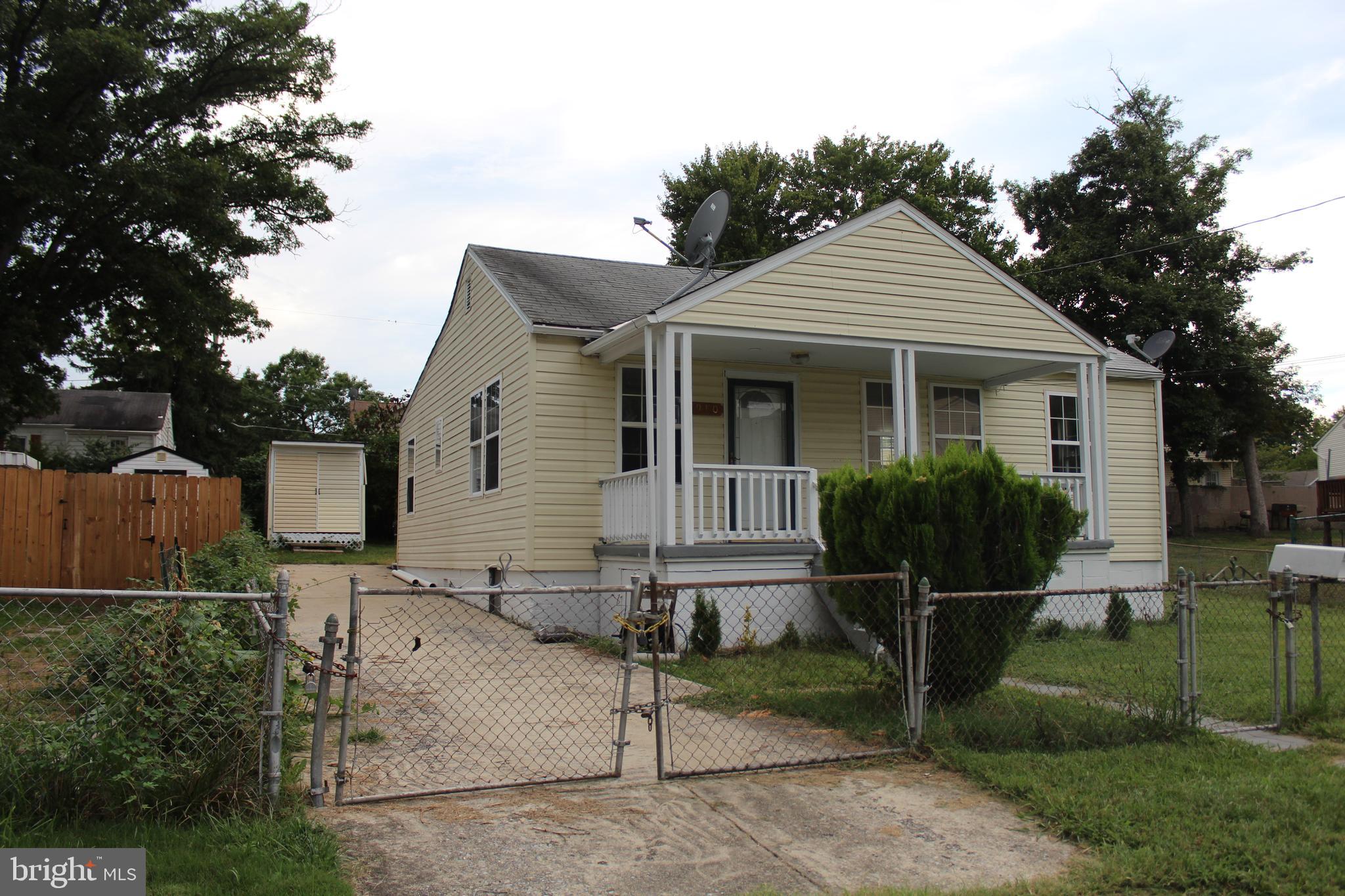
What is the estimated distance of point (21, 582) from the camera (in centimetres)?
1234

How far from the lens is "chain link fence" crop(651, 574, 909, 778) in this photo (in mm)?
5605

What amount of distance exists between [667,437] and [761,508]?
165cm

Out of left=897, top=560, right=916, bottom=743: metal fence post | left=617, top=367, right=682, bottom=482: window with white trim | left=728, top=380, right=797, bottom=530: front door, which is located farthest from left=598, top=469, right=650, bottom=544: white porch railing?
left=897, top=560, right=916, bottom=743: metal fence post

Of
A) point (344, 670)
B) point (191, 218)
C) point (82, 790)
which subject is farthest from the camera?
point (191, 218)

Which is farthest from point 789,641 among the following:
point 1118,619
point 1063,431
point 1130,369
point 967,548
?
point 1130,369

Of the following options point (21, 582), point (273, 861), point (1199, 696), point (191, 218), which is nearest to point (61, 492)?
point (21, 582)

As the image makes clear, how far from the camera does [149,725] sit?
161 inches

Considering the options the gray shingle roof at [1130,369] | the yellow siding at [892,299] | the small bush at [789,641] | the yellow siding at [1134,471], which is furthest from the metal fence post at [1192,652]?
the gray shingle roof at [1130,369]

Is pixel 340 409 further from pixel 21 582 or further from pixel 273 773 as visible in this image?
pixel 273 773

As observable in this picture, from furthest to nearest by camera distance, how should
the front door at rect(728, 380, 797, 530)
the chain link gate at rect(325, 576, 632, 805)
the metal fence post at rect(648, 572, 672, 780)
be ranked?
the front door at rect(728, 380, 797, 530) < the metal fence post at rect(648, 572, 672, 780) < the chain link gate at rect(325, 576, 632, 805)

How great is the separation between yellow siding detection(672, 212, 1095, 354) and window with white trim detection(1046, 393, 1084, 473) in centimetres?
239

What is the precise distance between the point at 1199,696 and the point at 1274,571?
136 centimetres

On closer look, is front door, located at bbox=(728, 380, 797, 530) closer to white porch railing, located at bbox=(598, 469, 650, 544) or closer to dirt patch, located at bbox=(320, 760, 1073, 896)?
white porch railing, located at bbox=(598, 469, 650, 544)

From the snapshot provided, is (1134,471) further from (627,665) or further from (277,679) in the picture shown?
(277,679)
